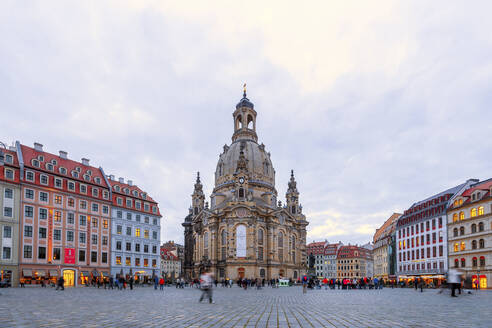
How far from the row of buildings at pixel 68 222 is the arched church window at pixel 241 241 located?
20.8 meters

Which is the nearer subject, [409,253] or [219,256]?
[409,253]

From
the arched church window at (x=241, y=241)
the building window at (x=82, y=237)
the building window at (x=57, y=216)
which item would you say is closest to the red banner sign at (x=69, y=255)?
the building window at (x=57, y=216)

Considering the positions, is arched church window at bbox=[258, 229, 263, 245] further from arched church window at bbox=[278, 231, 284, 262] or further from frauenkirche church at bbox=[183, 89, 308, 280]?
arched church window at bbox=[278, 231, 284, 262]

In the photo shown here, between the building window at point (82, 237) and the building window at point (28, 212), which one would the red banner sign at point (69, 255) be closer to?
the building window at point (28, 212)

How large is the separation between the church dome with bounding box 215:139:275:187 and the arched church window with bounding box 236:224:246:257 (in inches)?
666

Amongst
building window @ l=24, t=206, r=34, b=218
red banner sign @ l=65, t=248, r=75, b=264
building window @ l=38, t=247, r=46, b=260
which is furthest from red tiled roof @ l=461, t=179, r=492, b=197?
building window @ l=24, t=206, r=34, b=218

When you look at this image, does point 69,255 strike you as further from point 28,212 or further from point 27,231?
point 28,212

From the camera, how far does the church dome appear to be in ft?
382

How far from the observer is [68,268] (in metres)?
67.6

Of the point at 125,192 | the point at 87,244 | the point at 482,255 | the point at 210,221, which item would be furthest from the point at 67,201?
the point at 482,255

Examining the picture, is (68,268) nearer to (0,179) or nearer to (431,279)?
(0,179)

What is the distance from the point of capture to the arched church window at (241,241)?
101375 mm

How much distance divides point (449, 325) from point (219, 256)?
94073mm

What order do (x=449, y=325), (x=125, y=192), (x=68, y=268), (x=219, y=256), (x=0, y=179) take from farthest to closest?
(x=219, y=256) → (x=125, y=192) → (x=68, y=268) → (x=0, y=179) → (x=449, y=325)
